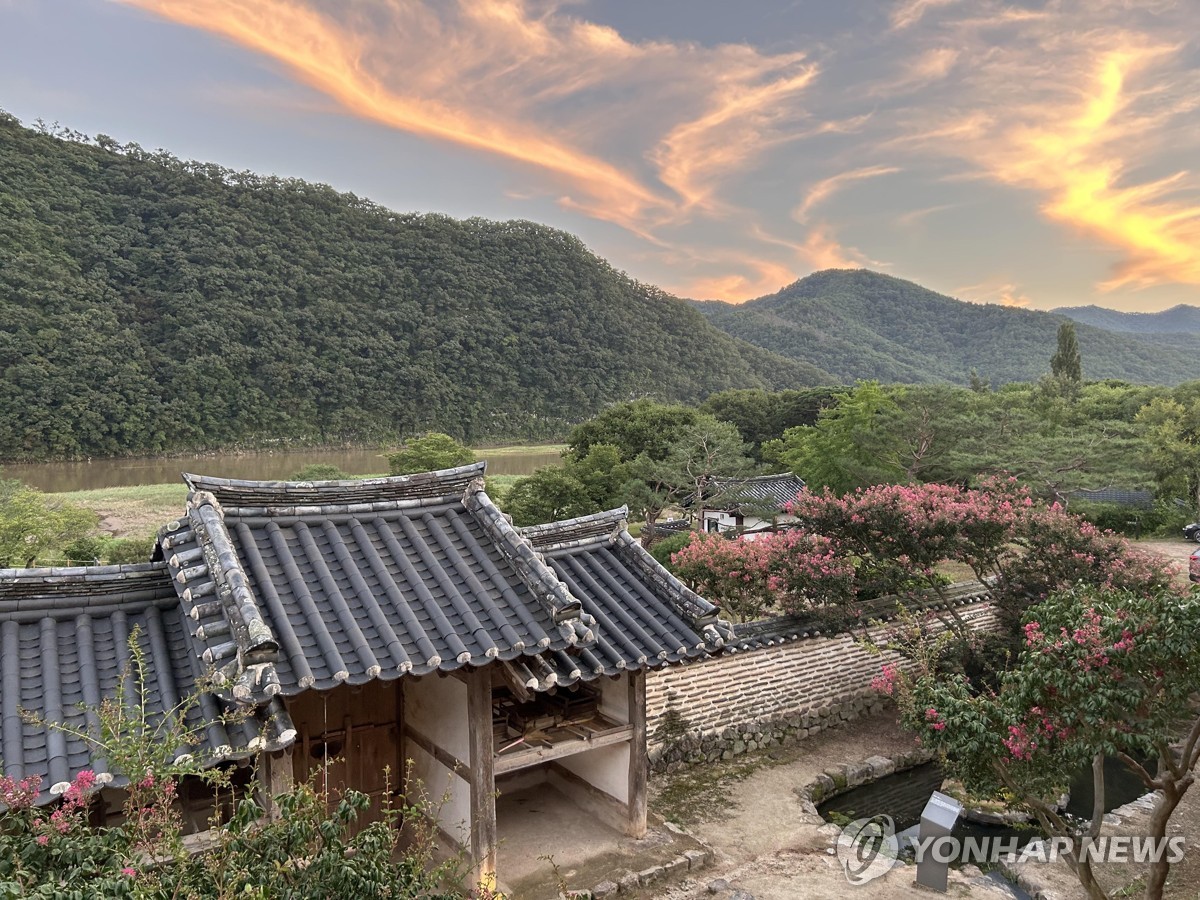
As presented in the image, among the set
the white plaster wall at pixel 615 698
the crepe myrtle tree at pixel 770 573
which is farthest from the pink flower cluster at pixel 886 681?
the white plaster wall at pixel 615 698

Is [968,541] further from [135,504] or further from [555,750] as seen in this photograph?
[135,504]

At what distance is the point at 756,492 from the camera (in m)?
30.6

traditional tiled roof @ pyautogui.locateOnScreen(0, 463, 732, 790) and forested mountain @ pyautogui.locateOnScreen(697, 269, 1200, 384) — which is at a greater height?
forested mountain @ pyautogui.locateOnScreen(697, 269, 1200, 384)

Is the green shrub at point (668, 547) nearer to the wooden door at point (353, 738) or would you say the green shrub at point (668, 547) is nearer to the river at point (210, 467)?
the wooden door at point (353, 738)

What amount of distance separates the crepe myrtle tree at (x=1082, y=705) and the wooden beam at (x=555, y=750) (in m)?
2.94

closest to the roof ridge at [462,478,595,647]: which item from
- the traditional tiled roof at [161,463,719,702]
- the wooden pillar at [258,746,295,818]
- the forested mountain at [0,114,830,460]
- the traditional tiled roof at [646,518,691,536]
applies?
the traditional tiled roof at [161,463,719,702]

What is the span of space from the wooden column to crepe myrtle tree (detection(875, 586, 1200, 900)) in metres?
2.70

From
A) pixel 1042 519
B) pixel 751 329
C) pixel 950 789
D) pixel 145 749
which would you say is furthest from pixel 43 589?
pixel 751 329

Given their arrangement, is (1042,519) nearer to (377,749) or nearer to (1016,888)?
(1016,888)

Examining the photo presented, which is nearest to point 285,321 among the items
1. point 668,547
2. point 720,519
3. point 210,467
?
point 210,467

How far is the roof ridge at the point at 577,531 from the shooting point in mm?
8305

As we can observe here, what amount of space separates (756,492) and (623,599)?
77.2 feet

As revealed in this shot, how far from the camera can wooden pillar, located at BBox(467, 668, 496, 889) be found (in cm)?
626

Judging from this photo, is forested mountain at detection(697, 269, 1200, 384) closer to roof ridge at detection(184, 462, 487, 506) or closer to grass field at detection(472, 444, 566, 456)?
grass field at detection(472, 444, 566, 456)
